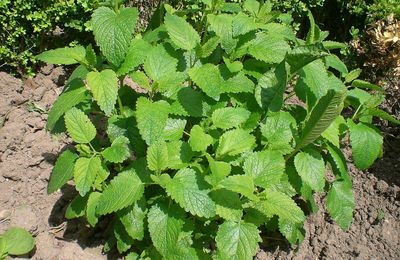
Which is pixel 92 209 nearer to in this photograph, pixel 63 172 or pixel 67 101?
pixel 63 172

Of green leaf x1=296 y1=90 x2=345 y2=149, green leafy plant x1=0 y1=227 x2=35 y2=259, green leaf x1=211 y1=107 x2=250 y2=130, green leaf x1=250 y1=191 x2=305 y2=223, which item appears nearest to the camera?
green leaf x1=296 y1=90 x2=345 y2=149

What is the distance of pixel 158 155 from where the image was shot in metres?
1.96

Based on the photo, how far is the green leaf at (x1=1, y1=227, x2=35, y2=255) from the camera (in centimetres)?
228

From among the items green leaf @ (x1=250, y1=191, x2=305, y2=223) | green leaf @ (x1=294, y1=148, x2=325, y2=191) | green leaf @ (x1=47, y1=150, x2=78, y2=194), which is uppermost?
green leaf @ (x1=294, y1=148, x2=325, y2=191)

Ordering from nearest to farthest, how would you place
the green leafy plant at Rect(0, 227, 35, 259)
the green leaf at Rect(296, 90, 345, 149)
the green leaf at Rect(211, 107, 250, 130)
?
1. the green leaf at Rect(296, 90, 345, 149)
2. the green leaf at Rect(211, 107, 250, 130)
3. the green leafy plant at Rect(0, 227, 35, 259)

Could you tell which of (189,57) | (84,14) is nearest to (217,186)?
(189,57)

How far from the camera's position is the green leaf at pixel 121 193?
1.96m

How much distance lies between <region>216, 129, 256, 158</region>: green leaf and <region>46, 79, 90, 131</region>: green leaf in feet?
2.15

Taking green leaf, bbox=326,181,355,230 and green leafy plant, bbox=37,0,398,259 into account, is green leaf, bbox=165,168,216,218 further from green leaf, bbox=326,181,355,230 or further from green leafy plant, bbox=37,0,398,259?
green leaf, bbox=326,181,355,230

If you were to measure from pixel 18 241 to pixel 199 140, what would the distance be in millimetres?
1086

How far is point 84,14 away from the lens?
Answer: 3213 mm

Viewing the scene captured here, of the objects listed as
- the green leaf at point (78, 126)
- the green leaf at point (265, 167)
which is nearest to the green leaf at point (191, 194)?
the green leaf at point (265, 167)

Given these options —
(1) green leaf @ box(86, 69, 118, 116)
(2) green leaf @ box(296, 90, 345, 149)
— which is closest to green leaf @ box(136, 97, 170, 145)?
(1) green leaf @ box(86, 69, 118, 116)

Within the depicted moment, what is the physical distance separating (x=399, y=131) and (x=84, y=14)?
7.83 feet
